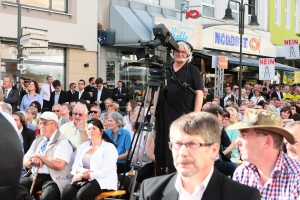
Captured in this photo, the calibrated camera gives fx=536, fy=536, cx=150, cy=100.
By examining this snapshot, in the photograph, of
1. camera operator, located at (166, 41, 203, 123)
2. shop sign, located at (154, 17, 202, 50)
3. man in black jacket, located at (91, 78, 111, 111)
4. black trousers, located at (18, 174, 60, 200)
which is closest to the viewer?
camera operator, located at (166, 41, 203, 123)

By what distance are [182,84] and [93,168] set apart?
1.79m

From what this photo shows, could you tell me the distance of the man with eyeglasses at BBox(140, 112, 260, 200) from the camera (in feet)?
9.02

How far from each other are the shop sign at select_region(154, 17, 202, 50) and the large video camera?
12.9 meters

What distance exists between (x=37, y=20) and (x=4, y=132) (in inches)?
595

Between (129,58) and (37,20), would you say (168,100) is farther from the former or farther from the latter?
(129,58)

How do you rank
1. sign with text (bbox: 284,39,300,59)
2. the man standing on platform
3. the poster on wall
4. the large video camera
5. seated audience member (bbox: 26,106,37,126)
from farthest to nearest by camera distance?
1. sign with text (bbox: 284,39,300,59)
2. the poster on wall
3. the man standing on platform
4. seated audience member (bbox: 26,106,37,126)
5. the large video camera

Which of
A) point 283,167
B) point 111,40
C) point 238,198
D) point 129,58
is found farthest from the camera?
point 129,58

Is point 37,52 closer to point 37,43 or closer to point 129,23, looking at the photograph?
point 37,43

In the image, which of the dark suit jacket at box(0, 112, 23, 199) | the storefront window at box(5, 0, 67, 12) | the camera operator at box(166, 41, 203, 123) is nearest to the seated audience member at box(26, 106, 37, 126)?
the camera operator at box(166, 41, 203, 123)

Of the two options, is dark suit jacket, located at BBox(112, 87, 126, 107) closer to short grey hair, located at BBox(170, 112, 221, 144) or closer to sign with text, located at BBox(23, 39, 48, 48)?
sign with text, located at BBox(23, 39, 48, 48)

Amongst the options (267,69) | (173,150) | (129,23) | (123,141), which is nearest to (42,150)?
(123,141)

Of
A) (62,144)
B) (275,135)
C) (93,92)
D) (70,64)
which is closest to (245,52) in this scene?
(70,64)

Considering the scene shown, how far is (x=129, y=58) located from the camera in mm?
20031

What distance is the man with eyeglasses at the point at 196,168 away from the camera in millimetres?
2750
